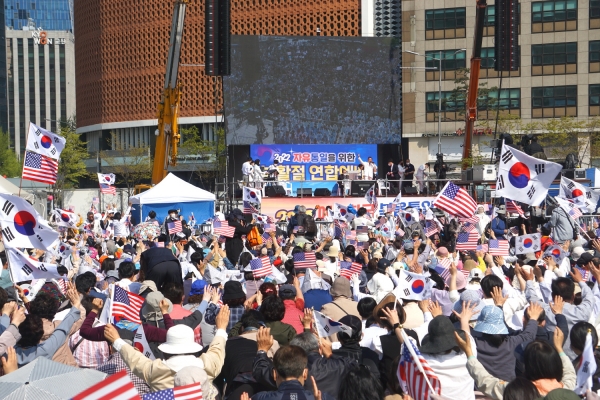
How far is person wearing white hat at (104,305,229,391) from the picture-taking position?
6.42 meters

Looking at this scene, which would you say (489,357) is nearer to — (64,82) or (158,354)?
(158,354)

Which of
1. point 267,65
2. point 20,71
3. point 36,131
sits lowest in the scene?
point 36,131

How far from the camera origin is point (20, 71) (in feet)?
551

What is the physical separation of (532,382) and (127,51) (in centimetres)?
7401

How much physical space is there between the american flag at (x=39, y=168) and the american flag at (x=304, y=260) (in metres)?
6.43

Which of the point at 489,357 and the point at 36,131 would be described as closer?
the point at 489,357

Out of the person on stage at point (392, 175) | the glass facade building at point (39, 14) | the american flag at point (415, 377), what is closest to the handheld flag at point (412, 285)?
the american flag at point (415, 377)

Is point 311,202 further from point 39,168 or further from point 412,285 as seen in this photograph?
point 412,285

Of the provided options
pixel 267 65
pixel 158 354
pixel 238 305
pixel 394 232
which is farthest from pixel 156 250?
pixel 267 65

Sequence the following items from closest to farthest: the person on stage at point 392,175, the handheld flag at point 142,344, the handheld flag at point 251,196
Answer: the handheld flag at point 142,344 < the handheld flag at point 251,196 < the person on stage at point 392,175

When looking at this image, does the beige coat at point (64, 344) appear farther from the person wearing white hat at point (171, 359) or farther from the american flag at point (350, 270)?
the american flag at point (350, 270)

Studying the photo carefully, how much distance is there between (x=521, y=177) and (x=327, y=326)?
33.6 feet

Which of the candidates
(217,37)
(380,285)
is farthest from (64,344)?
(217,37)

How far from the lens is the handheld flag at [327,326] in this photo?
23.3ft
